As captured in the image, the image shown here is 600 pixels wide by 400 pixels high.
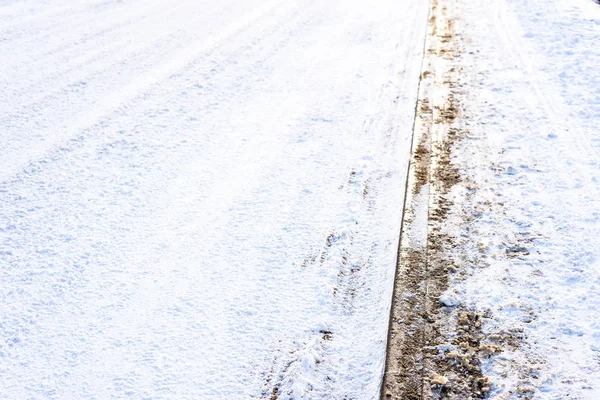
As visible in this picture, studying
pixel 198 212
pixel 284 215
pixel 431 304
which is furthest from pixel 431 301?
pixel 198 212

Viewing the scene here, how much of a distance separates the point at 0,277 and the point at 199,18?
5848 millimetres

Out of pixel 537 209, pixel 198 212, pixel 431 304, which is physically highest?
pixel 198 212

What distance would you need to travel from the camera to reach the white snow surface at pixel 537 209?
8.55ft

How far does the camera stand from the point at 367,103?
5.34m

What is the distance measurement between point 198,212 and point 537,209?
8.22 ft

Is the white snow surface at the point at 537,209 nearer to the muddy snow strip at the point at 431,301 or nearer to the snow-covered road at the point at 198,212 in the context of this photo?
the muddy snow strip at the point at 431,301

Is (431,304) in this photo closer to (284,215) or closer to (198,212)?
(284,215)

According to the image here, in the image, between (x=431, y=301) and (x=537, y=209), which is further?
(x=537, y=209)

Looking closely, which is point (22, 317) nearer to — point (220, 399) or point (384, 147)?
point (220, 399)

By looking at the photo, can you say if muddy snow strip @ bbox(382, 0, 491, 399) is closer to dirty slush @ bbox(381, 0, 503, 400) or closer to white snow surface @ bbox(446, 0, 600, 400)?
dirty slush @ bbox(381, 0, 503, 400)

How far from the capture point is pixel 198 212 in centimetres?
372

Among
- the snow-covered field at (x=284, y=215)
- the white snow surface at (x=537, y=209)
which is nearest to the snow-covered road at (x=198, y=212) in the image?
the snow-covered field at (x=284, y=215)

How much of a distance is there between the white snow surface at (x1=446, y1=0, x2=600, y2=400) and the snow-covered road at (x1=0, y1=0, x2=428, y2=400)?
24.2 inches

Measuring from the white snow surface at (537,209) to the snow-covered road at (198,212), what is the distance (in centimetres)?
61
